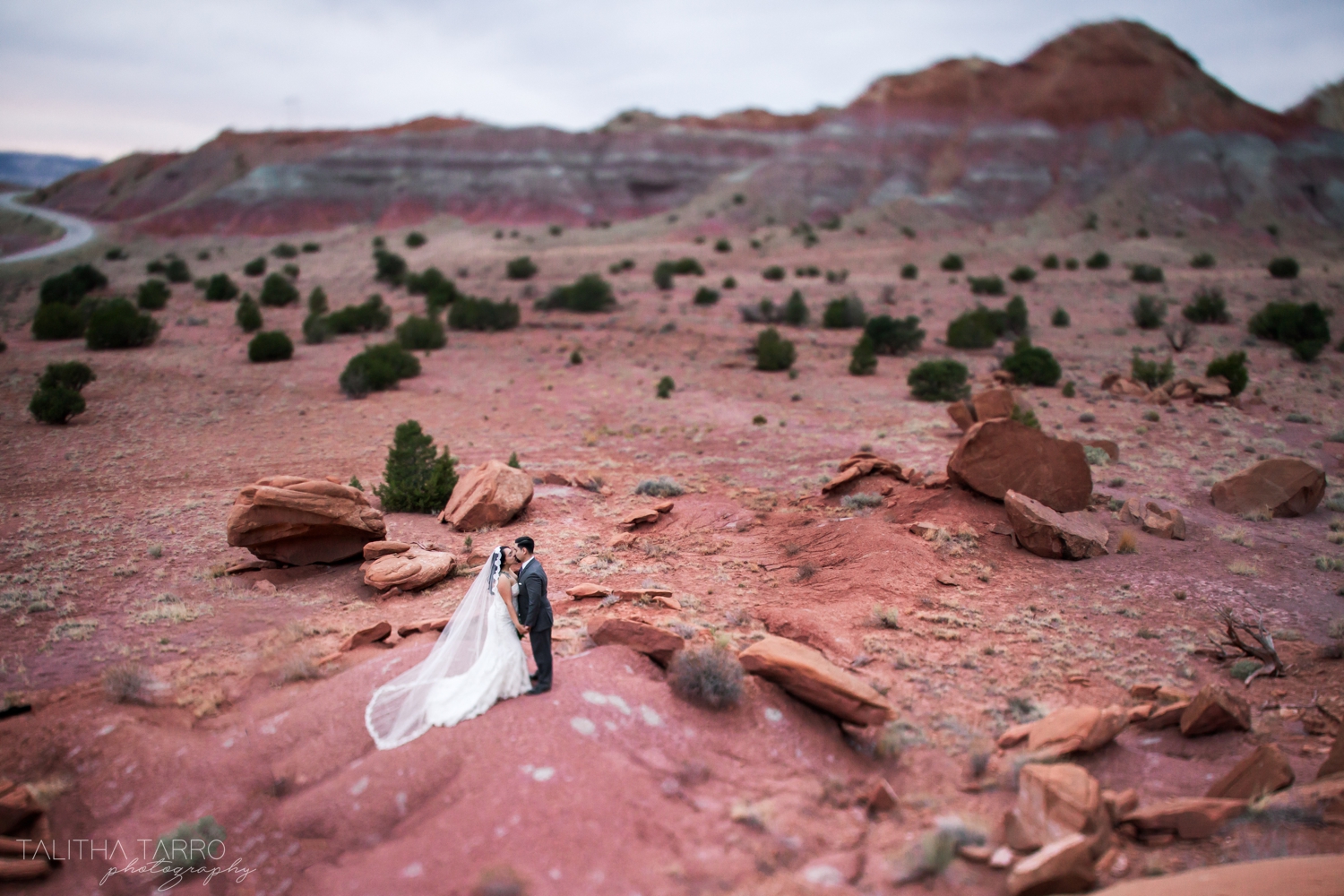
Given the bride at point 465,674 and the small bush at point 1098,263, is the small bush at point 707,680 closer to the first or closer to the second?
the bride at point 465,674

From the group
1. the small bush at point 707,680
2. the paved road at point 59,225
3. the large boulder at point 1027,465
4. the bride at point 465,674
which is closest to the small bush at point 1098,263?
the large boulder at point 1027,465

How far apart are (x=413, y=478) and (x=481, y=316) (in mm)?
20359

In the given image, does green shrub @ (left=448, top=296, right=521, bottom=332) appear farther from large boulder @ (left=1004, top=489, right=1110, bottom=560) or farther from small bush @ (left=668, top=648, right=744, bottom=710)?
small bush @ (left=668, top=648, right=744, bottom=710)

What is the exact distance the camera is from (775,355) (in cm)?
2598

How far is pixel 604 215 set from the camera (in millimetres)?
69438

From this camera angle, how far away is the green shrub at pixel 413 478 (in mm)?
13047

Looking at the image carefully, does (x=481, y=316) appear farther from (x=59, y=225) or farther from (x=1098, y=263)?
(x=59, y=225)

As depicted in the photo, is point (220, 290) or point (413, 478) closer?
point (413, 478)

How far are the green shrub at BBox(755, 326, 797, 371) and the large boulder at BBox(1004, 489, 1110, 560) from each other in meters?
15.2

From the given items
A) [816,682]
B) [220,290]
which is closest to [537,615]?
[816,682]

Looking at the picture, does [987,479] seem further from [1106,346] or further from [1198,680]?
[1106,346]

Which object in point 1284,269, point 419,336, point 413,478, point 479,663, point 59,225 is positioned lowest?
point 479,663

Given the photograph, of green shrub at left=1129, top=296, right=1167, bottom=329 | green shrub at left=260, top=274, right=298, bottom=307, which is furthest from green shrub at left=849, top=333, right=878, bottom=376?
green shrub at left=260, top=274, right=298, bottom=307

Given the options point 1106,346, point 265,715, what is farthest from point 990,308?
point 265,715
